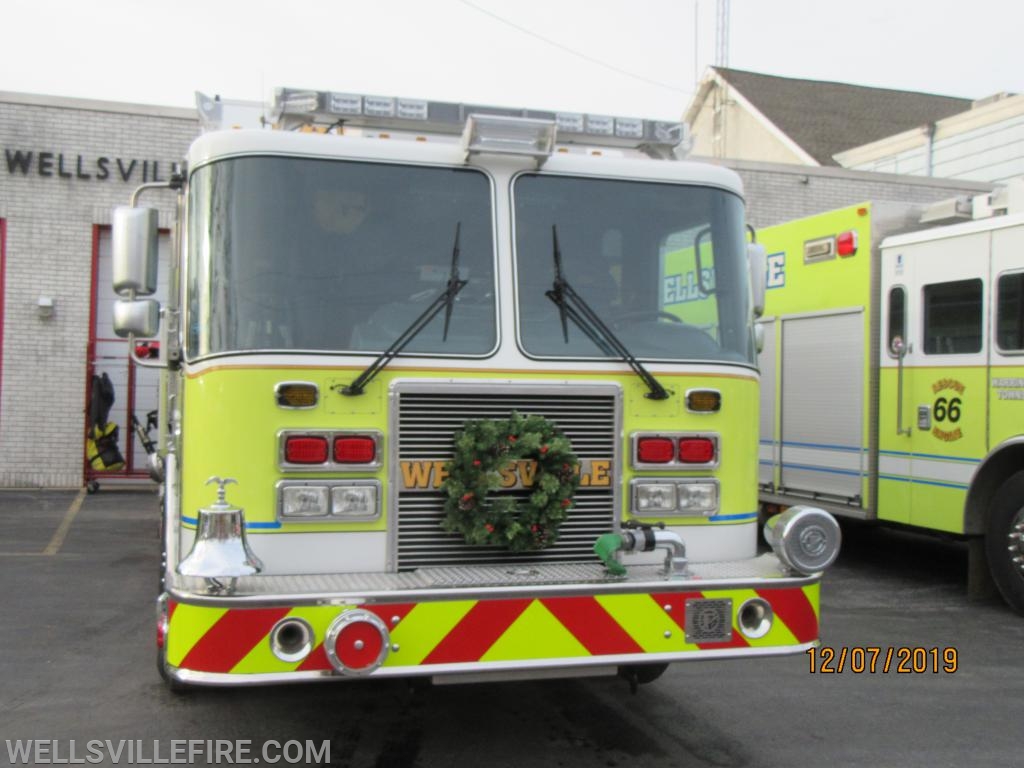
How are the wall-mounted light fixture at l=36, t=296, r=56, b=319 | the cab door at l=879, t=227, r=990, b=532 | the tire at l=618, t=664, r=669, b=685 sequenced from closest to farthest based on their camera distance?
the tire at l=618, t=664, r=669, b=685 < the cab door at l=879, t=227, r=990, b=532 < the wall-mounted light fixture at l=36, t=296, r=56, b=319

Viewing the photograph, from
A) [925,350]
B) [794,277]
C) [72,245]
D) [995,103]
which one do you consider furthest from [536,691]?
[995,103]

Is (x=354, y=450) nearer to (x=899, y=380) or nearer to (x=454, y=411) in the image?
(x=454, y=411)

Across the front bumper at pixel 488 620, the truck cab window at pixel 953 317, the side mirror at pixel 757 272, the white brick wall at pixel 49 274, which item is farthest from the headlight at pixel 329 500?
the white brick wall at pixel 49 274

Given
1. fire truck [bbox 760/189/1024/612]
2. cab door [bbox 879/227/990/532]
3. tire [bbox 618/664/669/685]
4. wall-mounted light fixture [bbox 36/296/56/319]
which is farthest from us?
wall-mounted light fixture [bbox 36/296/56/319]

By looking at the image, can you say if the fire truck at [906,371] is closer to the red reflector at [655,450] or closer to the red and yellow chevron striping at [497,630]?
the red reflector at [655,450]

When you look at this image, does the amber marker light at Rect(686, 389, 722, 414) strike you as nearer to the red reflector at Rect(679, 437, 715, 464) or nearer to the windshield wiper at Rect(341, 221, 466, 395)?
the red reflector at Rect(679, 437, 715, 464)

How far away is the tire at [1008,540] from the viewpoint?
7312 mm

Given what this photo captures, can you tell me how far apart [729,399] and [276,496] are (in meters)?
1.99

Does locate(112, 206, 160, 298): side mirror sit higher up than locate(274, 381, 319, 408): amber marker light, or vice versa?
locate(112, 206, 160, 298): side mirror

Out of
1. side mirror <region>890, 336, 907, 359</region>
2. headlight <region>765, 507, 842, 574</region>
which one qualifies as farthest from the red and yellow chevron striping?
side mirror <region>890, 336, 907, 359</region>

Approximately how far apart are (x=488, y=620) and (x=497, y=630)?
5 centimetres

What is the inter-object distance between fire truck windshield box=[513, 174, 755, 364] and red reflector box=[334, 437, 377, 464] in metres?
0.77

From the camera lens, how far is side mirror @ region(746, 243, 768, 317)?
5.10m
